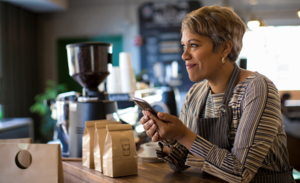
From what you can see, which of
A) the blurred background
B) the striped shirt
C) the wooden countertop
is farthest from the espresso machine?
the blurred background

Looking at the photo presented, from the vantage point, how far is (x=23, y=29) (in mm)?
6148

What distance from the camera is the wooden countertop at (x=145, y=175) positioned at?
1.10m

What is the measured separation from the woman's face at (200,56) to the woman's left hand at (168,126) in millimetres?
268

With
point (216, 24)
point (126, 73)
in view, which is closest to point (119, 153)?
point (216, 24)

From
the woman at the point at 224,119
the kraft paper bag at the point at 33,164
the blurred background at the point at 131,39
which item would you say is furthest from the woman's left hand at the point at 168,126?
the blurred background at the point at 131,39

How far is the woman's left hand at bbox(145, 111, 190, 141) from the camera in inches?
42.2

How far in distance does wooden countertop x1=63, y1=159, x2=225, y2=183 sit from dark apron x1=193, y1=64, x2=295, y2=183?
144mm

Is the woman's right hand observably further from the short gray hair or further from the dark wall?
the dark wall

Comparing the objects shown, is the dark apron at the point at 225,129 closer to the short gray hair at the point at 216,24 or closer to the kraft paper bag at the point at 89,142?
the short gray hair at the point at 216,24

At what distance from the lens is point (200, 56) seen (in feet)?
4.02

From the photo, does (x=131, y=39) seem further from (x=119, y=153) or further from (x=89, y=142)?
(x=119, y=153)

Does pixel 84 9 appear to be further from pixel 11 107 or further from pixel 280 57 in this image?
pixel 280 57

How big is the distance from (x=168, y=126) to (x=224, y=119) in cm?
26

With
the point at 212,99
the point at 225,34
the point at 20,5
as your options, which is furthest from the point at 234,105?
the point at 20,5
